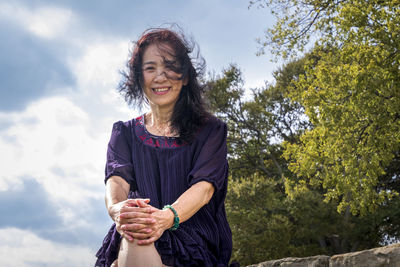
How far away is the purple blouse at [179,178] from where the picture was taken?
2095 mm

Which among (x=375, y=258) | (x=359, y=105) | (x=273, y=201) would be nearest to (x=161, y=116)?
(x=375, y=258)

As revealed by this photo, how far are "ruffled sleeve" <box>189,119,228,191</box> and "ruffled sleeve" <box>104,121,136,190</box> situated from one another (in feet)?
1.29

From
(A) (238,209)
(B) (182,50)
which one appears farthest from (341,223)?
(B) (182,50)

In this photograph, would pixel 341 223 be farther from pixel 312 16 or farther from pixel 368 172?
pixel 312 16

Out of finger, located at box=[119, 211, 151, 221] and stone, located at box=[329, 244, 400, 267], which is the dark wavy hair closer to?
finger, located at box=[119, 211, 151, 221]

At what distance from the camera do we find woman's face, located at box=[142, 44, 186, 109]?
2.50m

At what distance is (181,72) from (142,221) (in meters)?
0.96

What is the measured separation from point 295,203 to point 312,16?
700cm

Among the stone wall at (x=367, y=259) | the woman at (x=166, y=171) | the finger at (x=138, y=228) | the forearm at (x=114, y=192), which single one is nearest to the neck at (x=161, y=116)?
the woman at (x=166, y=171)

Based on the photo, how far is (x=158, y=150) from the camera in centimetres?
242

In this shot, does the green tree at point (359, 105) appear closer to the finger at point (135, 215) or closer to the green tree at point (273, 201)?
the green tree at point (273, 201)

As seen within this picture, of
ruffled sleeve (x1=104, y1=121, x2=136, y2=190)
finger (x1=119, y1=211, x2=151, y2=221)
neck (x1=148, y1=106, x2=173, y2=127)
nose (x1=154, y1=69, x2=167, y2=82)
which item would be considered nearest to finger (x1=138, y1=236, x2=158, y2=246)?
finger (x1=119, y1=211, x2=151, y2=221)

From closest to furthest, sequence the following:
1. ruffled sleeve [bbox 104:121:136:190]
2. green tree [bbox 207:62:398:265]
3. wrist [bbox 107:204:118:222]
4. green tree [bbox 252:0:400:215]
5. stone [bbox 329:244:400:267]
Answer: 1. wrist [bbox 107:204:118:222]
2. ruffled sleeve [bbox 104:121:136:190]
3. stone [bbox 329:244:400:267]
4. green tree [bbox 252:0:400:215]
5. green tree [bbox 207:62:398:265]

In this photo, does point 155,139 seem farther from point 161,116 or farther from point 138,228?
point 138,228
